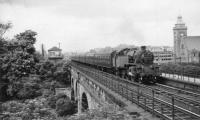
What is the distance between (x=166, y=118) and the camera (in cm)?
831

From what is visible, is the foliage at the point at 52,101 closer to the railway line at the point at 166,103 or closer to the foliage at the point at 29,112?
the foliage at the point at 29,112

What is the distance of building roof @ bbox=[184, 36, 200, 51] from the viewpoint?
62656 millimetres

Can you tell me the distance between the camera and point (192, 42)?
2525 inches

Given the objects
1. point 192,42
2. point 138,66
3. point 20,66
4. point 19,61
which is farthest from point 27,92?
point 192,42

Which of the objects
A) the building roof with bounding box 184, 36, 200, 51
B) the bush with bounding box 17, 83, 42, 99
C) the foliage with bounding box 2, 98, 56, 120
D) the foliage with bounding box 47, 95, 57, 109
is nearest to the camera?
the foliage with bounding box 2, 98, 56, 120

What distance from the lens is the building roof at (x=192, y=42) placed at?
62656 mm

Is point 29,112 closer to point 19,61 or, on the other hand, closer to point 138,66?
point 138,66

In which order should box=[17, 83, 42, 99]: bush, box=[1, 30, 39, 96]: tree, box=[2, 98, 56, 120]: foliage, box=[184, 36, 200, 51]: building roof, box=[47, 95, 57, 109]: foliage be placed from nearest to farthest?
1. box=[2, 98, 56, 120]: foliage
2. box=[47, 95, 57, 109]: foliage
3. box=[17, 83, 42, 99]: bush
4. box=[1, 30, 39, 96]: tree
5. box=[184, 36, 200, 51]: building roof

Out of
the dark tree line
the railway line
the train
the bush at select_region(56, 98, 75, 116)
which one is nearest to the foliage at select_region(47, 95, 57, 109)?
the bush at select_region(56, 98, 75, 116)

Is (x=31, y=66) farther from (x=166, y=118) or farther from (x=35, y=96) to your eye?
(x=166, y=118)

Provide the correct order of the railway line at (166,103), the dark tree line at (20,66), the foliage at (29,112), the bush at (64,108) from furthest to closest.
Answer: the dark tree line at (20,66)
the bush at (64,108)
the foliage at (29,112)
the railway line at (166,103)

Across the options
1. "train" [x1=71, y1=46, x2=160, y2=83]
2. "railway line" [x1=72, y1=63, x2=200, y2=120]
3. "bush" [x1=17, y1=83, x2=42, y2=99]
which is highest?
"train" [x1=71, y1=46, x2=160, y2=83]

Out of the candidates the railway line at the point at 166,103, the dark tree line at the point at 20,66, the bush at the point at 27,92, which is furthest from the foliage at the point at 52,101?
the railway line at the point at 166,103

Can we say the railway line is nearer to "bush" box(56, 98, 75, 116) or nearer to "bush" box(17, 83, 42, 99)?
"bush" box(56, 98, 75, 116)
